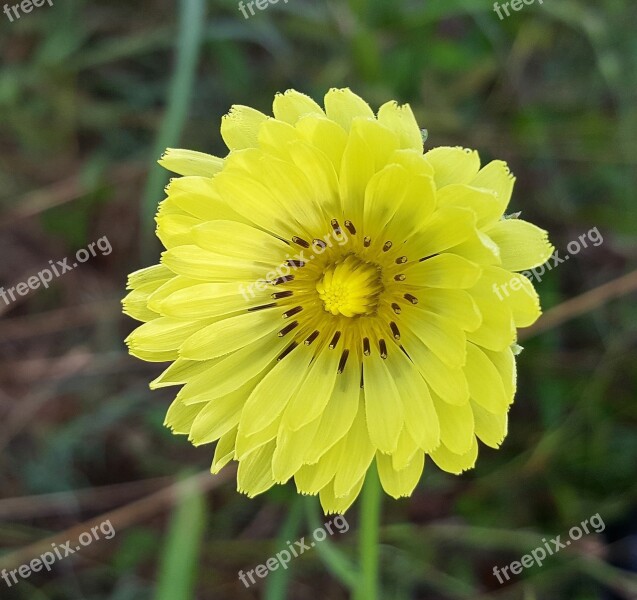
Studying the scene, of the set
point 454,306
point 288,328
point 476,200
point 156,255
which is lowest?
point 454,306

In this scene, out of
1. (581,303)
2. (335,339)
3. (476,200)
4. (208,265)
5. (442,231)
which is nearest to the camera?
(476,200)

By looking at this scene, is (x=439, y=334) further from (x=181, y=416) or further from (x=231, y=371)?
(x=181, y=416)

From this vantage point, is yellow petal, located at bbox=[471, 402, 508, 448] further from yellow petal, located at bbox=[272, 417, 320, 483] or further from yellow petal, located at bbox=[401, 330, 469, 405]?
yellow petal, located at bbox=[272, 417, 320, 483]

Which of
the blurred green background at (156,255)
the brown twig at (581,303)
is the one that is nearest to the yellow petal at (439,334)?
the blurred green background at (156,255)

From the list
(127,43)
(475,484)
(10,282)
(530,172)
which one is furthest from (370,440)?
(10,282)

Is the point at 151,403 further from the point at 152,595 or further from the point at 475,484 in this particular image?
the point at 475,484

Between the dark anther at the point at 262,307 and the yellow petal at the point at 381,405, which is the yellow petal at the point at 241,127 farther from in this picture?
the yellow petal at the point at 381,405

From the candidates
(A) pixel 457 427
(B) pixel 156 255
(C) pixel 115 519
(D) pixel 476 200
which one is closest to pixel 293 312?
(A) pixel 457 427
